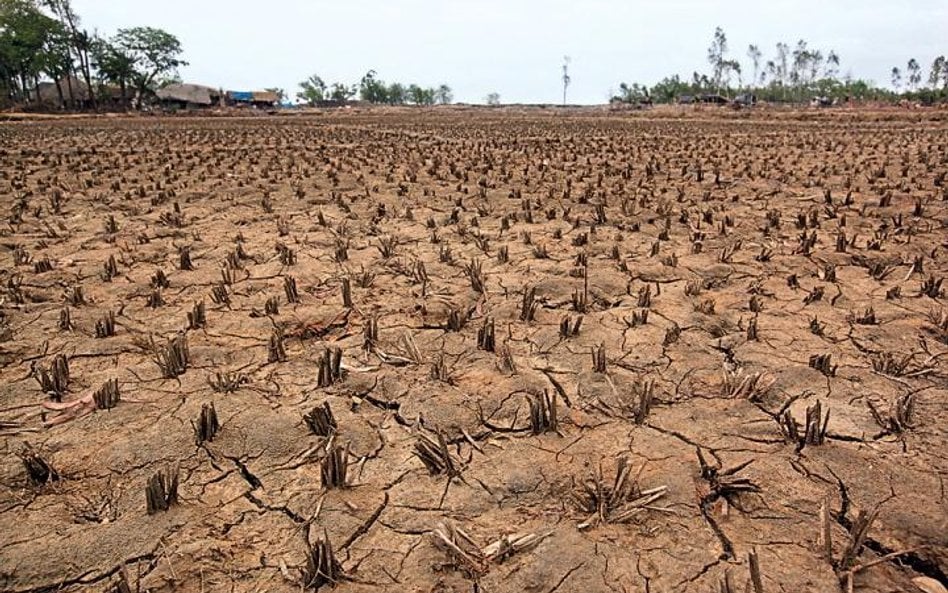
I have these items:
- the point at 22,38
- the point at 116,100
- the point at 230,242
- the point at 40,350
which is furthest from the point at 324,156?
the point at 116,100

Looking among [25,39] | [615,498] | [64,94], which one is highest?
[25,39]

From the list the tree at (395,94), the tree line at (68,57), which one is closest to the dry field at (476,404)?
the tree line at (68,57)

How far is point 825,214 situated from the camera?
7094 mm

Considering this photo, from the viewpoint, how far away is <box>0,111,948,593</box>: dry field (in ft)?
6.77

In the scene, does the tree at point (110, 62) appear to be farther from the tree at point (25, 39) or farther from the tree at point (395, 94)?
the tree at point (395, 94)

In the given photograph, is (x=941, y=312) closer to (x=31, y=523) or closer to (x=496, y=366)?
(x=496, y=366)

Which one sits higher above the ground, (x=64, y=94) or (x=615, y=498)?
(x=64, y=94)

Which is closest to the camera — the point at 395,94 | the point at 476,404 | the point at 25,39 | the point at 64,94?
the point at 476,404

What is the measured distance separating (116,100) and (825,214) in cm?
6506

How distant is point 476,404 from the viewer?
310cm

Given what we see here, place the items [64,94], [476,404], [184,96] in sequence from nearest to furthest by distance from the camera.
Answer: [476,404]
[64,94]
[184,96]

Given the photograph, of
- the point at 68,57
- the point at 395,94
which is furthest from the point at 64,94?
the point at 395,94

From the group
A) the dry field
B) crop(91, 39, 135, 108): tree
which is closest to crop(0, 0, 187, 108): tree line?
crop(91, 39, 135, 108): tree

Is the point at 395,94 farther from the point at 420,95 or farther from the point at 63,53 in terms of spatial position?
the point at 63,53
